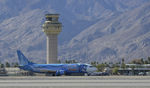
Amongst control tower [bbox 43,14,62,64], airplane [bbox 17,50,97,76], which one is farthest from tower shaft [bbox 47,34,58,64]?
airplane [bbox 17,50,97,76]

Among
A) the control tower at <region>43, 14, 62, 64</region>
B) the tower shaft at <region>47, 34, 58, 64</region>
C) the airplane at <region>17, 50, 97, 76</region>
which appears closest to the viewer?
the airplane at <region>17, 50, 97, 76</region>

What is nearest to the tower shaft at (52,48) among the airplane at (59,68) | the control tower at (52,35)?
the control tower at (52,35)

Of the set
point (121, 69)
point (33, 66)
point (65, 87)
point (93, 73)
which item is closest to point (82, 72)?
point (93, 73)

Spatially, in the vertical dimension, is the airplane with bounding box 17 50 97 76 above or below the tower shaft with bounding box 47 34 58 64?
below

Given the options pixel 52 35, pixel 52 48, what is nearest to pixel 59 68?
pixel 52 48

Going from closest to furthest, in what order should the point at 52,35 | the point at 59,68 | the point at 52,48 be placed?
the point at 59,68, the point at 52,35, the point at 52,48

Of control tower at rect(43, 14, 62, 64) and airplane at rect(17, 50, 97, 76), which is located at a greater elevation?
control tower at rect(43, 14, 62, 64)

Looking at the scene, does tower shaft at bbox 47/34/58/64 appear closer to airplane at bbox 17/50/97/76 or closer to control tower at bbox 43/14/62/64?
control tower at bbox 43/14/62/64

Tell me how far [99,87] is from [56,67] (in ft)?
203

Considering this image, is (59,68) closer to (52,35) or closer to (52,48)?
(52,48)

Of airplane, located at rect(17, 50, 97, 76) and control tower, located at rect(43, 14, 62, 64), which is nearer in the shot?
airplane, located at rect(17, 50, 97, 76)

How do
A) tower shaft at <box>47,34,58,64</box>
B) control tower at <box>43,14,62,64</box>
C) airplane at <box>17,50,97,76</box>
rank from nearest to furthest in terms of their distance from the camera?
airplane at <box>17,50,97,76</box>
control tower at <box>43,14,62,64</box>
tower shaft at <box>47,34,58,64</box>

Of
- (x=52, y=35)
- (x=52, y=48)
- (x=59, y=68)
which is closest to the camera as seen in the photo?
(x=59, y=68)

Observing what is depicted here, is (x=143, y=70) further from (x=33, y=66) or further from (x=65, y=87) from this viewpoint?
(x=65, y=87)
